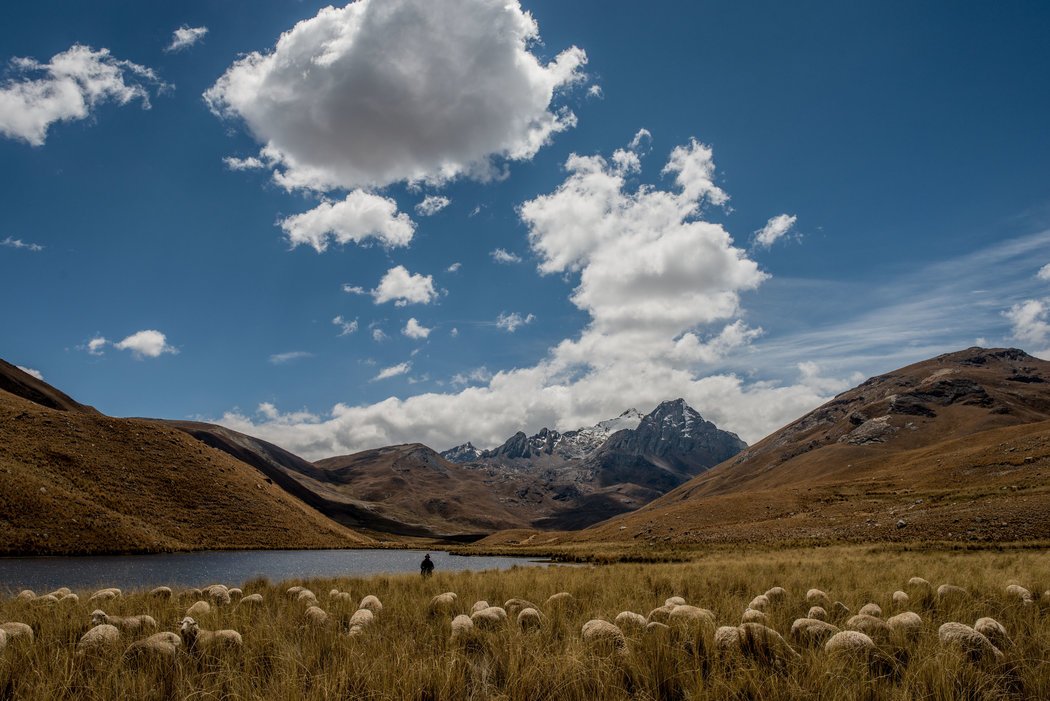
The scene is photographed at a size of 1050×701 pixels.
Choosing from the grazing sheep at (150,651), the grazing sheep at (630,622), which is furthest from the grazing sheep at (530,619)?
the grazing sheep at (150,651)

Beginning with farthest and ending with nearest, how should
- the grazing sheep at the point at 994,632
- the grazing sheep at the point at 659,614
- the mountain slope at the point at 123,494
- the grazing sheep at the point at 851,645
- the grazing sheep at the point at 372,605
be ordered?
1. the mountain slope at the point at 123,494
2. the grazing sheep at the point at 372,605
3. the grazing sheep at the point at 659,614
4. the grazing sheep at the point at 994,632
5. the grazing sheep at the point at 851,645

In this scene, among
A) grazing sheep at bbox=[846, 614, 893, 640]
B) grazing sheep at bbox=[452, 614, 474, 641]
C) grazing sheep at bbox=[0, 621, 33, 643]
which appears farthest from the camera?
grazing sheep at bbox=[452, 614, 474, 641]

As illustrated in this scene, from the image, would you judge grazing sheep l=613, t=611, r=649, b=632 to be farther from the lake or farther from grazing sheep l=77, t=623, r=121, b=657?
the lake

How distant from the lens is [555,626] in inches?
342

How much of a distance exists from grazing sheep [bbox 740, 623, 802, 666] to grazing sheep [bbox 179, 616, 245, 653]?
256 inches

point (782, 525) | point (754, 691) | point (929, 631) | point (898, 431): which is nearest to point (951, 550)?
point (782, 525)

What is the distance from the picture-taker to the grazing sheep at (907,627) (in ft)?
22.4

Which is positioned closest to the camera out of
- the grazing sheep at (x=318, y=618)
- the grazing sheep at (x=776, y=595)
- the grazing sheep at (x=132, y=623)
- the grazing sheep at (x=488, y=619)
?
the grazing sheep at (x=132, y=623)

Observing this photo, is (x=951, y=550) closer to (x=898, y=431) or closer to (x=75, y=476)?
(x=75, y=476)

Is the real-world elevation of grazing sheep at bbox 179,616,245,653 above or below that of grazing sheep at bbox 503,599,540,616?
above

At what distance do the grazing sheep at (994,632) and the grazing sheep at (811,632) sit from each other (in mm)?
1671

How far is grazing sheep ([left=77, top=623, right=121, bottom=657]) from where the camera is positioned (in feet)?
21.8

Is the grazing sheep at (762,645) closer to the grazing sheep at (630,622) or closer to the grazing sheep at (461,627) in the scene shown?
the grazing sheep at (630,622)

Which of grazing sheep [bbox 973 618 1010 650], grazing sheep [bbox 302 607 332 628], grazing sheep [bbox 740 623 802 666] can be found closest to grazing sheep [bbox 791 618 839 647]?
grazing sheep [bbox 740 623 802 666]
